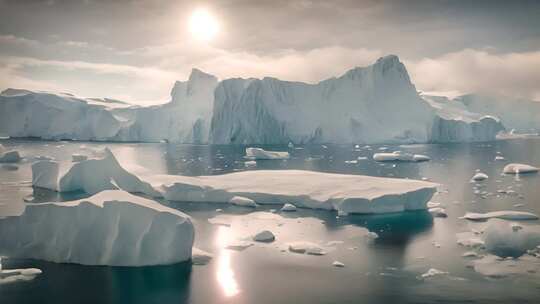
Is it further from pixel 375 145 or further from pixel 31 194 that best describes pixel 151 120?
pixel 31 194

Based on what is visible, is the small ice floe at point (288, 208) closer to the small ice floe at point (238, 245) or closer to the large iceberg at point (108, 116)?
the small ice floe at point (238, 245)

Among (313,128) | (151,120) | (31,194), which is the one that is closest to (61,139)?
(151,120)

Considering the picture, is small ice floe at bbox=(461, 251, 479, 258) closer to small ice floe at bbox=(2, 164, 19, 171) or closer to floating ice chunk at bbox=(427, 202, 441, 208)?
floating ice chunk at bbox=(427, 202, 441, 208)

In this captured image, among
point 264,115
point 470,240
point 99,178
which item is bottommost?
point 470,240

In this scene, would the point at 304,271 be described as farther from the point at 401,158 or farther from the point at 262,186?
the point at 401,158

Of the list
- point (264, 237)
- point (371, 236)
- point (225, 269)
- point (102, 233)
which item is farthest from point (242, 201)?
point (102, 233)

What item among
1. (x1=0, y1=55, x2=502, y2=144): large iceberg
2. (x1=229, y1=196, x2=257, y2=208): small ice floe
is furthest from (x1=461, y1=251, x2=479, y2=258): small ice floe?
(x1=0, y1=55, x2=502, y2=144): large iceberg

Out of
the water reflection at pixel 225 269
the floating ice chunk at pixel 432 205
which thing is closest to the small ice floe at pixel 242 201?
the water reflection at pixel 225 269
